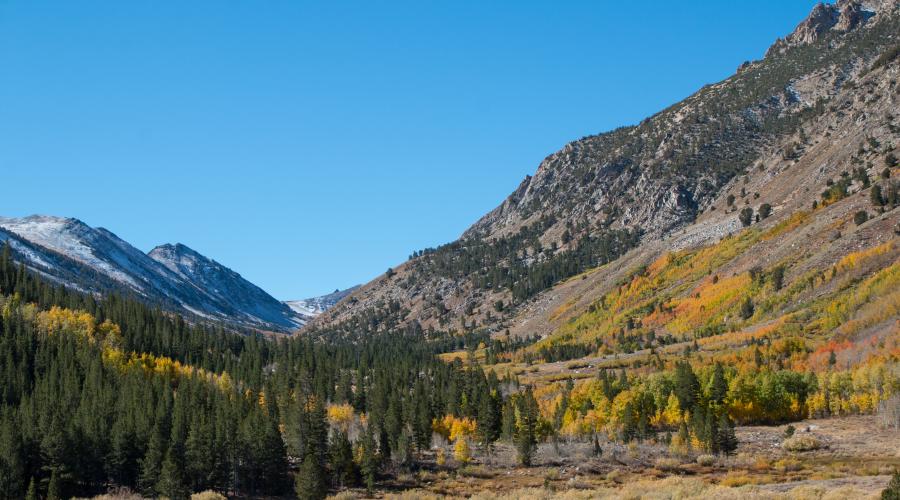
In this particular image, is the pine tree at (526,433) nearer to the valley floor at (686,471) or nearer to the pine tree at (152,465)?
the valley floor at (686,471)

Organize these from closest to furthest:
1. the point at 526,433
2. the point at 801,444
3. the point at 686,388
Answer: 1. the point at 801,444
2. the point at 526,433
3. the point at 686,388

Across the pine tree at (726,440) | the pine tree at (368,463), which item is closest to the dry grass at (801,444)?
the pine tree at (726,440)

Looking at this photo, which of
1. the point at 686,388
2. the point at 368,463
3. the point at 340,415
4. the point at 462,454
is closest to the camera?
the point at 368,463

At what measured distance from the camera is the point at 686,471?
9081cm

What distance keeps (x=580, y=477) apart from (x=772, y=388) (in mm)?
51108

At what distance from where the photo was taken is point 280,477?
3816 inches

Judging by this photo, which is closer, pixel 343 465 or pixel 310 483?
pixel 310 483

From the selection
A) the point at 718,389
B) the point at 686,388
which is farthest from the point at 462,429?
the point at 718,389

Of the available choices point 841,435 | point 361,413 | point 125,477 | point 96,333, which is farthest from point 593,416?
point 96,333

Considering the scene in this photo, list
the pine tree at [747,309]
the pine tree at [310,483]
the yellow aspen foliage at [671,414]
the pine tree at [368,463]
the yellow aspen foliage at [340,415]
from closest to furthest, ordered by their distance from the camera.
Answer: the pine tree at [310,483], the pine tree at [368,463], the yellow aspen foliage at [671,414], the yellow aspen foliage at [340,415], the pine tree at [747,309]

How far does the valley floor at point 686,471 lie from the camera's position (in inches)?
2817

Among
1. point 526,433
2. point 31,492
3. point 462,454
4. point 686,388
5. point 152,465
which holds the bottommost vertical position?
point 462,454

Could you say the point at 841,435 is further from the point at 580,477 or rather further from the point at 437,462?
the point at 437,462

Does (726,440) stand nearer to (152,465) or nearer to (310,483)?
(310,483)
